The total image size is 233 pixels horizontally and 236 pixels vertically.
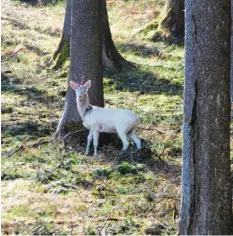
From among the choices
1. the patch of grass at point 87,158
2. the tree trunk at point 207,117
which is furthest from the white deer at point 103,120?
the tree trunk at point 207,117

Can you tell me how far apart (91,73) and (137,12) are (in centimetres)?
1483

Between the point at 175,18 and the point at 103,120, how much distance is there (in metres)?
10.7

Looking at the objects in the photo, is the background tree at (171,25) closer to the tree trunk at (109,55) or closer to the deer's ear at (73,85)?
the tree trunk at (109,55)

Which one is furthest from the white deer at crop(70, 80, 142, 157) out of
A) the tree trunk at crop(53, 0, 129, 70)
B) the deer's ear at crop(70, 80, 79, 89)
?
the tree trunk at crop(53, 0, 129, 70)

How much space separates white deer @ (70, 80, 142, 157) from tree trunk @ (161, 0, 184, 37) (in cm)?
1008

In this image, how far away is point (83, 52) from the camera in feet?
33.2

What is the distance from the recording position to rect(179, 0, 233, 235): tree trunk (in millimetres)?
5457

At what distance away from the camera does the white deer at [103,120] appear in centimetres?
955

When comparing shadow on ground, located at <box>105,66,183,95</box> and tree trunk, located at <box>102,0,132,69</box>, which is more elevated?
tree trunk, located at <box>102,0,132,69</box>

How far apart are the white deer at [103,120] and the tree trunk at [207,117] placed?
12.9 ft

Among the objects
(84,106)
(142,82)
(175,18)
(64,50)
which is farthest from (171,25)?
(84,106)

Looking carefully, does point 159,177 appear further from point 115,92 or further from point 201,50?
point 115,92

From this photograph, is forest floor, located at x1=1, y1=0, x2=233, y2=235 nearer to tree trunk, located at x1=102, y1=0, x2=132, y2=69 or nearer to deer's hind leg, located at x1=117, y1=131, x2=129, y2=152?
deer's hind leg, located at x1=117, y1=131, x2=129, y2=152

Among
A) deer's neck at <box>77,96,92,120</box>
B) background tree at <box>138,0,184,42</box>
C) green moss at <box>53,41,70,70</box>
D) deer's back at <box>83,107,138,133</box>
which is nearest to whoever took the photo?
deer's back at <box>83,107,138,133</box>
